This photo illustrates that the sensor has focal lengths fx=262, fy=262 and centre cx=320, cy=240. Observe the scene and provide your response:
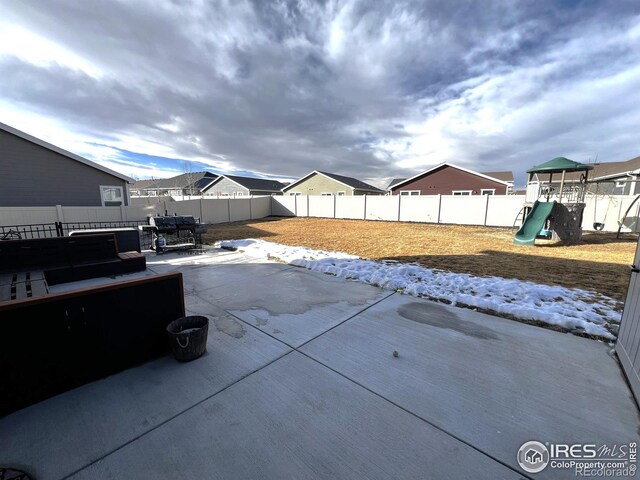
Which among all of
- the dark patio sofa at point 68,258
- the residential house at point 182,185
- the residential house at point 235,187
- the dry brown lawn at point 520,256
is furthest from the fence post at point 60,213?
the residential house at point 182,185

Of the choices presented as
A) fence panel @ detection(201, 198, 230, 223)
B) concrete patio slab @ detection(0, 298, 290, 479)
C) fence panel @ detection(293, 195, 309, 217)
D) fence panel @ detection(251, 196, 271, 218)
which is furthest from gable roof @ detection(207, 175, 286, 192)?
concrete patio slab @ detection(0, 298, 290, 479)

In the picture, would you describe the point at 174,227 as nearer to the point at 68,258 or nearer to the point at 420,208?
the point at 68,258

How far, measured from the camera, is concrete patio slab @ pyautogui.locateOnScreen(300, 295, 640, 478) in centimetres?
188

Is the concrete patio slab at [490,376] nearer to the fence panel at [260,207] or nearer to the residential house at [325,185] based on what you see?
the fence panel at [260,207]

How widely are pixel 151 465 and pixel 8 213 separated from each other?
36.8 ft

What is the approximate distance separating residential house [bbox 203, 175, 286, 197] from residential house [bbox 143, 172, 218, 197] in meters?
2.04

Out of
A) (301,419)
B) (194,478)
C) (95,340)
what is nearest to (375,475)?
(301,419)

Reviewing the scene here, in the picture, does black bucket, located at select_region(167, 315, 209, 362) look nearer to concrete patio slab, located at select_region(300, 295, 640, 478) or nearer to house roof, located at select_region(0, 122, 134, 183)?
concrete patio slab, located at select_region(300, 295, 640, 478)

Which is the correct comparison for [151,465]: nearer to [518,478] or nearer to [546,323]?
[518,478]

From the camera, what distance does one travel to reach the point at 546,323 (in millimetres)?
3492

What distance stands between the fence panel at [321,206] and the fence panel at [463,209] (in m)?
8.01

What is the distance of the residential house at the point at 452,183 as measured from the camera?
814 inches

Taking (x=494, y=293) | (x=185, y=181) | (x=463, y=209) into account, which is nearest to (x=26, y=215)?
(x=494, y=293)

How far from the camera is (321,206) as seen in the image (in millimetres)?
21031
